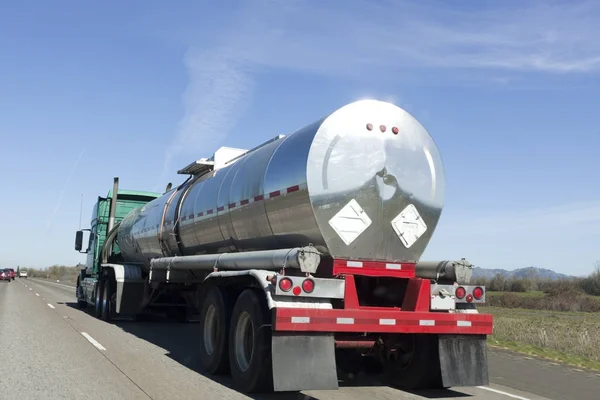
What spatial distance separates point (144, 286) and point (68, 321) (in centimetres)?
250

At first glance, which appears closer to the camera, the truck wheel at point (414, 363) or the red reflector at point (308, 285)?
the red reflector at point (308, 285)

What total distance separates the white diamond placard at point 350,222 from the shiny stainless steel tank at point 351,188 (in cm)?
1

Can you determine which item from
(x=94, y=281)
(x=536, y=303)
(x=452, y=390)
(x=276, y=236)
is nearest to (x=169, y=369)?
(x=276, y=236)

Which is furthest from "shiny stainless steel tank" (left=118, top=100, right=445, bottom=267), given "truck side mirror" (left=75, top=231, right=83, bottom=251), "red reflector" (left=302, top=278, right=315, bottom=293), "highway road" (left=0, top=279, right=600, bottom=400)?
"truck side mirror" (left=75, top=231, right=83, bottom=251)

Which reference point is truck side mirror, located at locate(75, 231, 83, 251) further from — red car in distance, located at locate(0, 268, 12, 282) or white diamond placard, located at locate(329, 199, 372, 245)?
red car in distance, located at locate(0, 268, 12, 282)

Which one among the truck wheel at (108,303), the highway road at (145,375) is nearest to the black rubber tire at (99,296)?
the truck wheel at (108,303)

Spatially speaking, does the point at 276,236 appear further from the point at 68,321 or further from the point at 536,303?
the point at 536,303

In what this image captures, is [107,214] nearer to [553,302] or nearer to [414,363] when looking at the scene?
[414,363]

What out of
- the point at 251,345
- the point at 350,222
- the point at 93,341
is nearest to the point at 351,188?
the point at 350,222

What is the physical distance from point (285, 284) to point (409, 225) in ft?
6.71

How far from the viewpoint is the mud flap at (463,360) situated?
24.6 feet

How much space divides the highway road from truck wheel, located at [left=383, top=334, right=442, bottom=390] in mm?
219

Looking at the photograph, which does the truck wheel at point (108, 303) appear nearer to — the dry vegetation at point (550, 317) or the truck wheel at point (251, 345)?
the truck wheel at point (251, 345)

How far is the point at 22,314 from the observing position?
17.9m
